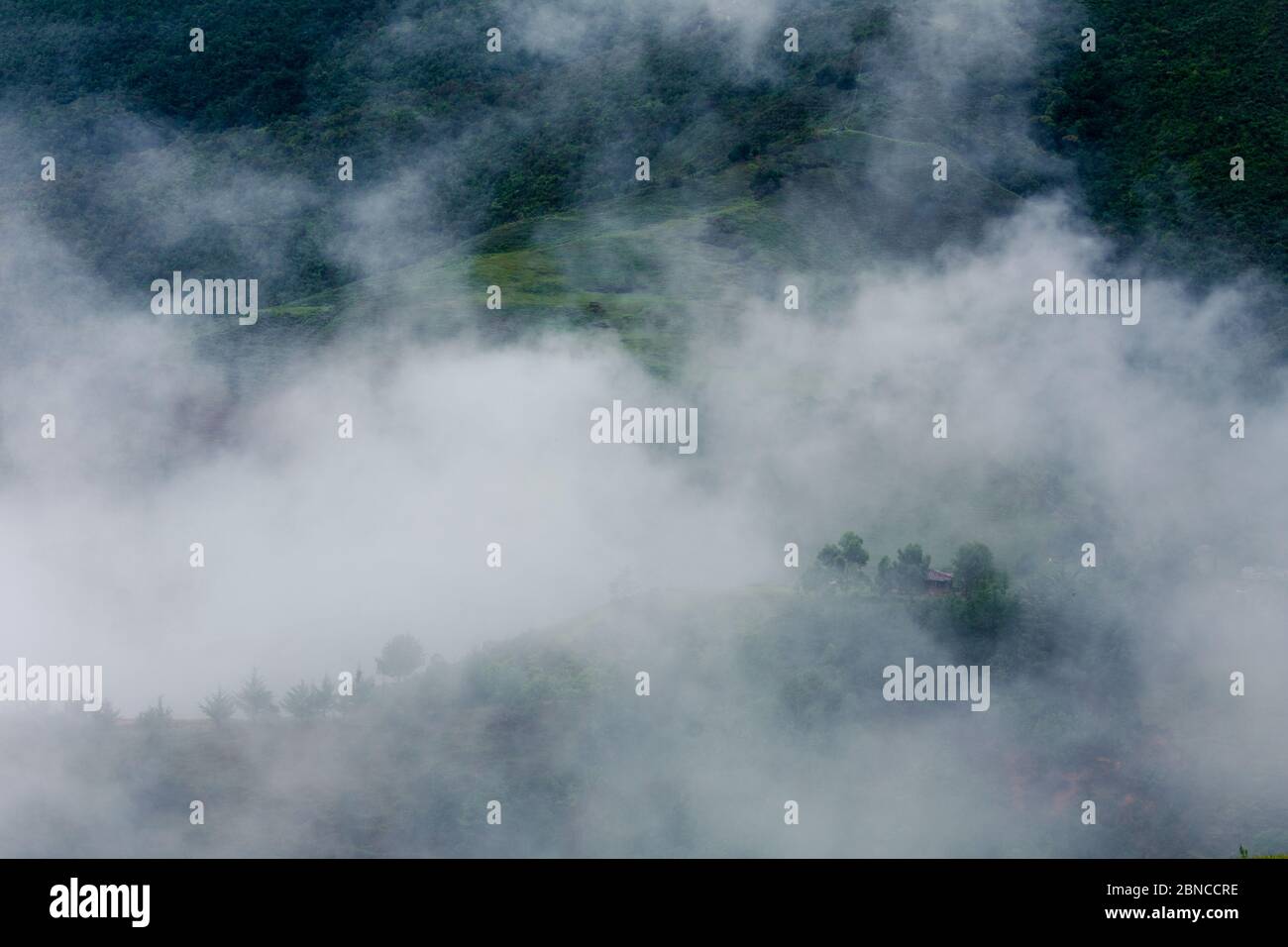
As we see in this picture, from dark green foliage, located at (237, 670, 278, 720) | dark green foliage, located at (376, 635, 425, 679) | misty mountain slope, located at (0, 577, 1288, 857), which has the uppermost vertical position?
dark green foliage, located at (376, 635, 425, 679)

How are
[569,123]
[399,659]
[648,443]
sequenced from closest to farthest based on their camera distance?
[399,659]
[648,443]
[569,123]

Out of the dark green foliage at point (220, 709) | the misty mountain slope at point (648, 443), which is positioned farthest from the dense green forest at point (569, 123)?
the dark green foliage at point (220, 709)

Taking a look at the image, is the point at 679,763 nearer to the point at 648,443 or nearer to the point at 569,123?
the point at 648,443

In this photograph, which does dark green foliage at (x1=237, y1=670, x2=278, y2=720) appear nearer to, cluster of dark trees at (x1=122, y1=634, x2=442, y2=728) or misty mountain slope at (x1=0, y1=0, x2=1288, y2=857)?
cluster of dark trees at (x1=122, y1=634, x2=442, y2=728)

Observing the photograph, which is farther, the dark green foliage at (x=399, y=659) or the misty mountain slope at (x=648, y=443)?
the dark green foliage at (x=399, y=659)

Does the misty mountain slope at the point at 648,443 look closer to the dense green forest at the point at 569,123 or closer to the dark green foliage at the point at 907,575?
the dark green foliage at the point at 907,575

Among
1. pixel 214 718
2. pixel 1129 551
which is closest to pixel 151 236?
pixel 214 718

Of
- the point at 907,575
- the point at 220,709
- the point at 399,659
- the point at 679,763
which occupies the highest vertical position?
the point at 907,575

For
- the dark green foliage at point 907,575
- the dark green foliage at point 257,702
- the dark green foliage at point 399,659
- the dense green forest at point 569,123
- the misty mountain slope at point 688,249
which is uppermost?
the dense green forest at point 569,123

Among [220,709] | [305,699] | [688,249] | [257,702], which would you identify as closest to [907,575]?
[305,699]

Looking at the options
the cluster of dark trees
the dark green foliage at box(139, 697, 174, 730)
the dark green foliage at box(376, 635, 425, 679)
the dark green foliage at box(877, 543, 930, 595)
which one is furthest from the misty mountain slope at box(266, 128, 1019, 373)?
the dark green foliage at box(139, 697, 174, 730)

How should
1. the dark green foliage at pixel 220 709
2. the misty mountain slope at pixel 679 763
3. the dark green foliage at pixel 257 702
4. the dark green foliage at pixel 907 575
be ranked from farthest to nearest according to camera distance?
the dark green foliage at pixel 907 575
the dark green foliage at pixel 257 702
the dark green foliage at pixel 220 709
the misty mountain slope at pixel 679 763
